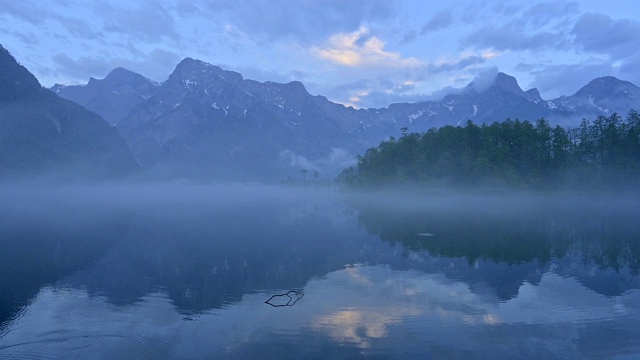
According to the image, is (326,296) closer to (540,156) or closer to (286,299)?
(286,299)

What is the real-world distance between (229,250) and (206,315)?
23271mm

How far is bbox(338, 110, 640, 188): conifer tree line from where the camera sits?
13662 cm

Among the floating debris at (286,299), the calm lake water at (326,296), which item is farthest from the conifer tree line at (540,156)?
the floating debris at (286,299)

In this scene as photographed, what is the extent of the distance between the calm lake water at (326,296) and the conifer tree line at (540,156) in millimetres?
88712

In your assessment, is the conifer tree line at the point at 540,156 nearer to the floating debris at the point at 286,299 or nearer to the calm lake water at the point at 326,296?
the calm lake water at the point at 326,296

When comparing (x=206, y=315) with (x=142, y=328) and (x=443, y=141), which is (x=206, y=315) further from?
(x=443, y=141)

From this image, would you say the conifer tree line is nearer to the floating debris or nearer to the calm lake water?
the calm lake water

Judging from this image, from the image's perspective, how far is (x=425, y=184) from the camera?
169 metres

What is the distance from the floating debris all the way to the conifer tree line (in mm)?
130610

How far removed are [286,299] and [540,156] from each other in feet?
466

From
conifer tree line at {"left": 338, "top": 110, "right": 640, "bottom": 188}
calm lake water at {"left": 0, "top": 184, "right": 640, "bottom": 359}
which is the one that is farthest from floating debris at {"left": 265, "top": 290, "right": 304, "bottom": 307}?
conifer tree line at {"left": 338, "top": 110, "right": 640, "bottom": 188}

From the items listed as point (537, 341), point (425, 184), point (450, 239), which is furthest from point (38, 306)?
point (425, 184)

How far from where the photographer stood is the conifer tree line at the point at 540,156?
137 metres

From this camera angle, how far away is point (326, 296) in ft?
103
